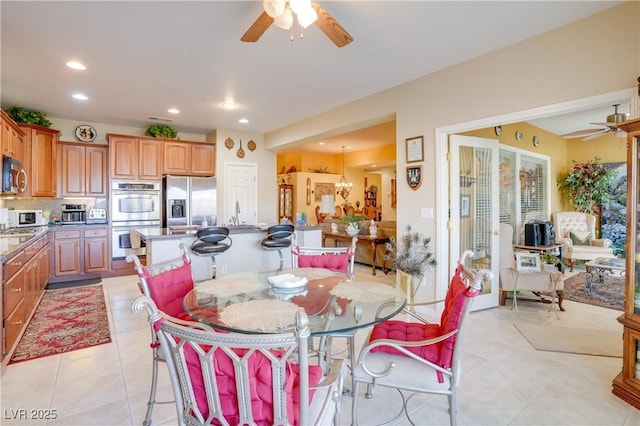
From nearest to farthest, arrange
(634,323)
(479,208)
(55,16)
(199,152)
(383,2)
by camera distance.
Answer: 1. (634,323)
2. (383,2)
3. (55,16)
4. (479,208)
5. (199,152)

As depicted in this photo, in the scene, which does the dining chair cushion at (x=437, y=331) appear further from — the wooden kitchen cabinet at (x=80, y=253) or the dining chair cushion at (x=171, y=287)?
the wooden kitchen cabinet at (x=80, y=253)

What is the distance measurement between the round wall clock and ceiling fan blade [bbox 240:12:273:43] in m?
5.05

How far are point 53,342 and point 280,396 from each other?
3.18 m

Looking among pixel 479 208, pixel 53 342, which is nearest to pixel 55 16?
pixel 53 342

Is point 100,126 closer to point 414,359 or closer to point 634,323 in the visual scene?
point 414,359

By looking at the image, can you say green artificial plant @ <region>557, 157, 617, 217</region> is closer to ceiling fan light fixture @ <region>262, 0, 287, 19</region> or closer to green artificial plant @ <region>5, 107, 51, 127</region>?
ceiling fan light fixture @ <region>262, 0, 287, 19</region>

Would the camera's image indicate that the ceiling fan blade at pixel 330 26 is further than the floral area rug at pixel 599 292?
No

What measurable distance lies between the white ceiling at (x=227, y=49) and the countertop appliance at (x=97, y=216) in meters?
1.81

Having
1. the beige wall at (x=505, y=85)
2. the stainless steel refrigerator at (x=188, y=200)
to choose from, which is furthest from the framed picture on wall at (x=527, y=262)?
the stainless steel refrigerator at (x=188, y=200)

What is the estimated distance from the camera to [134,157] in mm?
5742

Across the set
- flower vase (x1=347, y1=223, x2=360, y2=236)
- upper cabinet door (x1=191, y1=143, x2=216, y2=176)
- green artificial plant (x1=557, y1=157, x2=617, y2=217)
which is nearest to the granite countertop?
flower vase (x1=347, y1=223, x2=360, y2=236)

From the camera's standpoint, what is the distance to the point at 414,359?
167 cm

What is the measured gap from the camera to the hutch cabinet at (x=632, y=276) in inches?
83.4

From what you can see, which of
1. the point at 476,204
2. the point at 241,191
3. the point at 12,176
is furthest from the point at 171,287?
the point at 241,191
